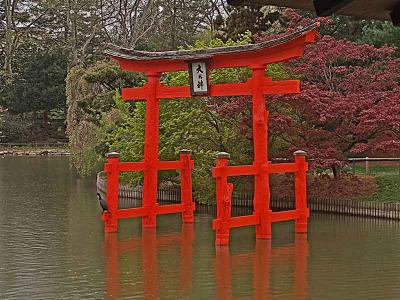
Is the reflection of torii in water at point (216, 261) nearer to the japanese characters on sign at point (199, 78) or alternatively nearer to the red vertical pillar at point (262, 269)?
the red vertical pillar at point (262, 269)

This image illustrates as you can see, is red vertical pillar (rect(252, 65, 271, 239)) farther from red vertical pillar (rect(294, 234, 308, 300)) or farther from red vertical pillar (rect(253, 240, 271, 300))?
red vertical pillar (rect(294, 234, 308, 300))

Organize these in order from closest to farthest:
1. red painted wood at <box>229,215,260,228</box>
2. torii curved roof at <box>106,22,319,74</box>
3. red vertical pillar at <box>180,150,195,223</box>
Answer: red painted wood at <box>229,215,260,228</box>, torii curved roof at <box>106,22,319,74</box>, red vertical pillar at <box>180,150,195,223</box>

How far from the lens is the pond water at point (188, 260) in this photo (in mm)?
8164

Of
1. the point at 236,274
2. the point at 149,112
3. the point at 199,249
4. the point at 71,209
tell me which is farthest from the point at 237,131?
the point at 236,274

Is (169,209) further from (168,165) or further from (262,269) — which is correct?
(262,269)

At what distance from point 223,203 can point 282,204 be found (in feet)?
16.2

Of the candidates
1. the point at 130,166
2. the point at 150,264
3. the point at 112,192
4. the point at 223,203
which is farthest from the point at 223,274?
the point at 130,166

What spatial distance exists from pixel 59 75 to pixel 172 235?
29641 mm

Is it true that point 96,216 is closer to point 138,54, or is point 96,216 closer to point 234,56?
point 138,54

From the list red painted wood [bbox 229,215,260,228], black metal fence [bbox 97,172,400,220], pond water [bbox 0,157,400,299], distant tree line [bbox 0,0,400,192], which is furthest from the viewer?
distant tree line [bbox 0,0,400,192]

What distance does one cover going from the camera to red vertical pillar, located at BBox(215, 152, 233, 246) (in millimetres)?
10727

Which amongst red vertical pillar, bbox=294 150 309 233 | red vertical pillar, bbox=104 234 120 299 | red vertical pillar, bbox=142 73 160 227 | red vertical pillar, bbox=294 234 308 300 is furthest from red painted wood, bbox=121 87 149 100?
red vertical pillar, bbox=294 234 308 300

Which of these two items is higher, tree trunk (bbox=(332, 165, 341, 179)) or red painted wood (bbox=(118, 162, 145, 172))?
red painted wood (bbox=(118, 162, 145, 172))

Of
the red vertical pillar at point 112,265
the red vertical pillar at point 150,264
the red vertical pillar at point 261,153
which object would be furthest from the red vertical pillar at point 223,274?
the red vertical pillar at point 112,265
